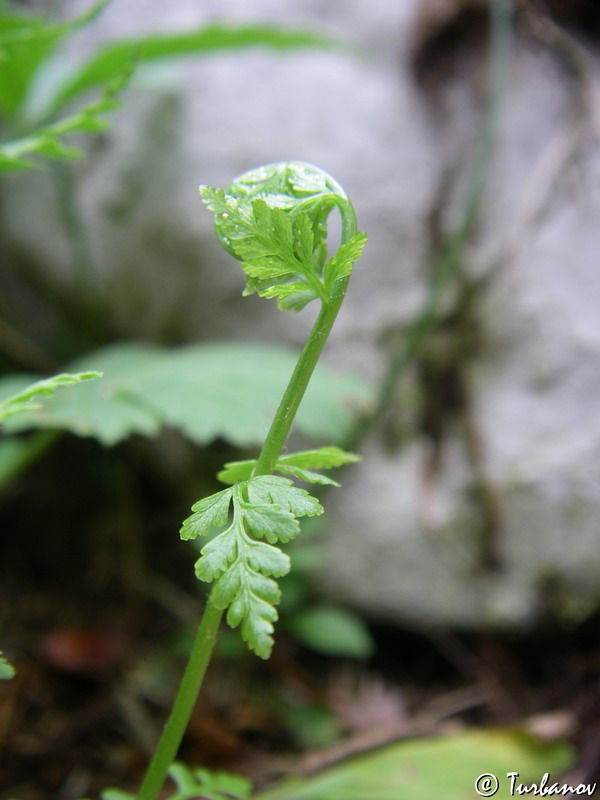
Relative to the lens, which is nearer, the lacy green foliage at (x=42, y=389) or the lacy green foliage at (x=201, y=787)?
the lacy green foliage at (x=42, y=389)

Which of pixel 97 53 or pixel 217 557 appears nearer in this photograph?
pixel 217 557

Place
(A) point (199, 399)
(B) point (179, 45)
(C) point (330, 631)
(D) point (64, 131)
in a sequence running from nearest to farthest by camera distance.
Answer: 1. (D) point (64, 131)
2. (A) point (199, 399)
3. (C) point (330, 631)
4. (B) point (179, 45)

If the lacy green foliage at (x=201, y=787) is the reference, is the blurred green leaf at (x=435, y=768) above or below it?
above

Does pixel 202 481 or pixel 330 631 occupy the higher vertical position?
pixel 202 481

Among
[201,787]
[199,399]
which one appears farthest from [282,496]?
[199,399]

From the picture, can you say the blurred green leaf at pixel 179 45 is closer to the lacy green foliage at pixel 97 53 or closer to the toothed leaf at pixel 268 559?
the lacy green foliage at pixel 97 53

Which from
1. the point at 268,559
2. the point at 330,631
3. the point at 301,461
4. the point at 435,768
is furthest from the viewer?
the point at 330,631

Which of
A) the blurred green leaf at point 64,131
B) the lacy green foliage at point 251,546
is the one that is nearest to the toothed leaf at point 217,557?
the lacy green foliage at point 251,546

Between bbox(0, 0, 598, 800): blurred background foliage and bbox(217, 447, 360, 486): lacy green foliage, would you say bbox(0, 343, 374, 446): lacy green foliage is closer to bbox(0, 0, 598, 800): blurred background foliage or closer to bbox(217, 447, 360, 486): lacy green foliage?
bbox(0, 0, 598, 800): blurred background foliage

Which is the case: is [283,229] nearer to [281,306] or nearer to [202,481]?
[281,306]
